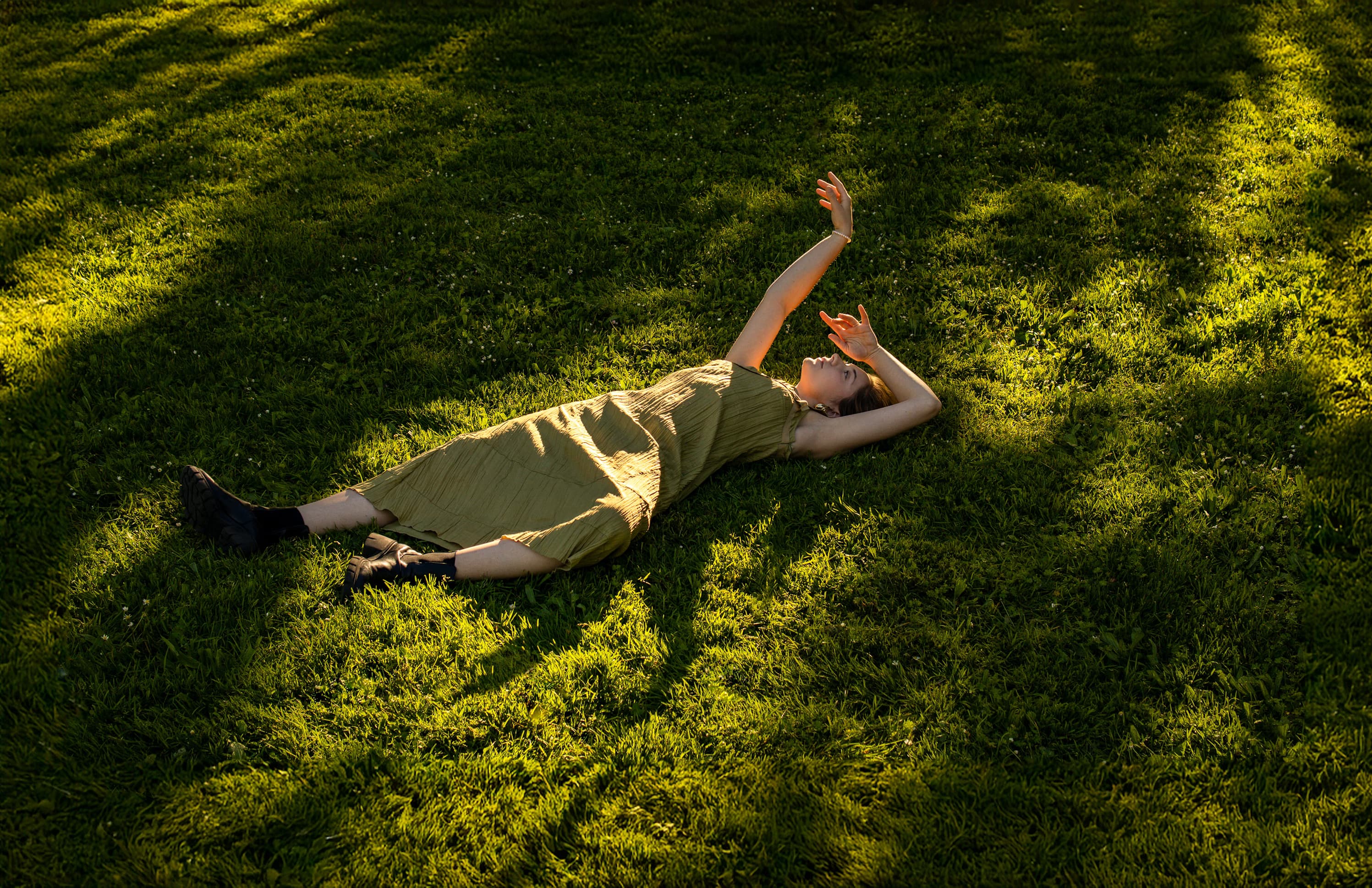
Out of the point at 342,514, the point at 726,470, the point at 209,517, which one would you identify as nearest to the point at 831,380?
the point at 726,470

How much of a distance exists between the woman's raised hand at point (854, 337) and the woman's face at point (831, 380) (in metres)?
0.07

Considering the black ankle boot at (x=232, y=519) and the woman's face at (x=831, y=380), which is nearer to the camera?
the black ankle boot at (x=232, y=519)

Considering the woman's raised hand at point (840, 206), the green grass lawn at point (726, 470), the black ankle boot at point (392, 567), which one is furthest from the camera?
the woman's raised hand at point (840, 206)

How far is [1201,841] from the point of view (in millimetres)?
3346

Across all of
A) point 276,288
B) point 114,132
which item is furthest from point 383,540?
point 114,132

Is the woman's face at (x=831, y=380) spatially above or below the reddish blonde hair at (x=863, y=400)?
above

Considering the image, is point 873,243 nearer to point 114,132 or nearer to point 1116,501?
point 1116,501

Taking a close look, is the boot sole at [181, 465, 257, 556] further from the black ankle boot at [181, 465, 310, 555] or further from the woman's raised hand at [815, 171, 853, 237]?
the woman's raised hand at [815, 171, 853, 237]

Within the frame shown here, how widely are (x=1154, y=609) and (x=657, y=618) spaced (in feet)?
7.44

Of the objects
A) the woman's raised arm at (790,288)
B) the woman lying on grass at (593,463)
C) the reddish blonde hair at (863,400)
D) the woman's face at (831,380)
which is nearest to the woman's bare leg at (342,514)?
the woman lying on grass at (593,463)

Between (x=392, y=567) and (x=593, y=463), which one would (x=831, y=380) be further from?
(x=392, y=567)

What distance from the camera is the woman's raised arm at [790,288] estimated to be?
5.30 meters

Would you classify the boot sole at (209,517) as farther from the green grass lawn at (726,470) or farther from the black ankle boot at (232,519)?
the green grass lawn at (726,470)

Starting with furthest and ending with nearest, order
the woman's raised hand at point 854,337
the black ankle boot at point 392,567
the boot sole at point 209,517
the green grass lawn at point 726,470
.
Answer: the woman's raised hand at point 854,337
the boot sole at point 209,517
the black ankle boot at point 392,567
the green grass lawn at point 726,470
